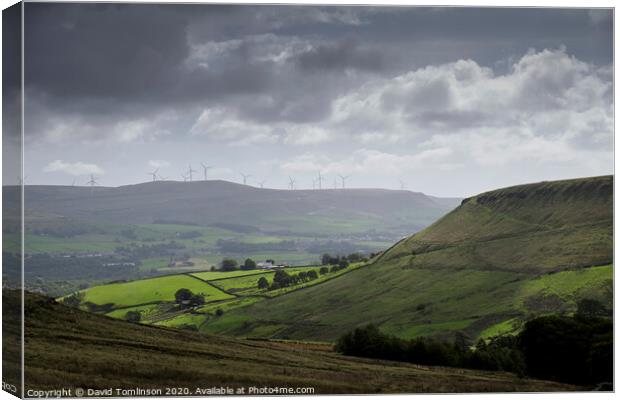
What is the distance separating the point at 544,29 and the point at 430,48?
109 inches

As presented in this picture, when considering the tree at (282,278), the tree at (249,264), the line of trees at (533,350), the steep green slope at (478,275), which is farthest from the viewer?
the tree at (282,278)

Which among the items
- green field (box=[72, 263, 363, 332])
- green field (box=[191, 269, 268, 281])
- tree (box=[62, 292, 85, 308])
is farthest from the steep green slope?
tree (box=[62, 292, 85, 308])

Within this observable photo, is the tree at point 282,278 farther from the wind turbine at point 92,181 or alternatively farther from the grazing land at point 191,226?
the wind turbine at point 92,181

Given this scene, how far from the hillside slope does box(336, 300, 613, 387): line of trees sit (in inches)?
178

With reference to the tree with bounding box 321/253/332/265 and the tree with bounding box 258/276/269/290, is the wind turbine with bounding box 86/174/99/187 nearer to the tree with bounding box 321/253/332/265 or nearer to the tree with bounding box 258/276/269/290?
the tree with bounding box 258/276/269/290

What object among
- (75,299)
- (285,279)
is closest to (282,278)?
(285,279)

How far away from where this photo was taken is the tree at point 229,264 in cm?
2903

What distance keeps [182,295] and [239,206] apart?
205 inches

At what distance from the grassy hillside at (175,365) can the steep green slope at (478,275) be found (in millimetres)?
3473

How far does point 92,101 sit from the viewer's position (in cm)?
2105

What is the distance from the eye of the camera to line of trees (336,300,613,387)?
2045 centimetres

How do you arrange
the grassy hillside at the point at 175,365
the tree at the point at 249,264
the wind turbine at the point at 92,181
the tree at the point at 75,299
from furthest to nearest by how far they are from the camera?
the tree at the point at 249,264 → the tree at the point at 75,299 → the wind turbine at the point at 92,181 → the grassy hillside at the point at 175,365

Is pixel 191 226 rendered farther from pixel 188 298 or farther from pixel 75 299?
pixel 75 299

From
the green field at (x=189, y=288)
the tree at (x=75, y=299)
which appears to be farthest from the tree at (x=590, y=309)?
the tree at (x=75, y=299)
